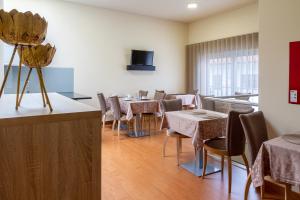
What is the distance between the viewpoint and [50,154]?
2.46ft

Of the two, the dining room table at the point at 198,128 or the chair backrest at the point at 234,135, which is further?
the dining room table at the point at 198,128

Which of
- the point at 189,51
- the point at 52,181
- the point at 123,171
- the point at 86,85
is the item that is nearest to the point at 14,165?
the point at 52,181

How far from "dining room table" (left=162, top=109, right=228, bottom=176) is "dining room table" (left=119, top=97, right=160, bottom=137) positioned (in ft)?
4.89

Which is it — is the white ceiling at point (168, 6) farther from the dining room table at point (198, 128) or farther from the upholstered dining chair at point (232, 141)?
the upholstered dining chair at point (232, 141)

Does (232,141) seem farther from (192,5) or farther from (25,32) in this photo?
(192,5)

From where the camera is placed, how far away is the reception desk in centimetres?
69

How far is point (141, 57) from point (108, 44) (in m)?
0.98

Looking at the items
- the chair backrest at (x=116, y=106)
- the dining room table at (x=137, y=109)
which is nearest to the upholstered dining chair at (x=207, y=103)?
the dining room table at (x=137, y=109)

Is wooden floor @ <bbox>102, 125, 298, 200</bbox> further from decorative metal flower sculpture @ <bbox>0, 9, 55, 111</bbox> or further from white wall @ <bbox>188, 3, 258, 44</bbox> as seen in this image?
white wall @ <bbox>188, 3, 258, 44</bbox>

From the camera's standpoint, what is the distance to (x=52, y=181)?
2.49ft

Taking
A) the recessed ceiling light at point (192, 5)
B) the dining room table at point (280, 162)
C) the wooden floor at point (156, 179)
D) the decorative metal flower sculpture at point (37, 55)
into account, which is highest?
→ the recessed ceiling light at point (192, 5)

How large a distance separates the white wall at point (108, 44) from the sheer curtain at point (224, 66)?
→ 0.57 metres

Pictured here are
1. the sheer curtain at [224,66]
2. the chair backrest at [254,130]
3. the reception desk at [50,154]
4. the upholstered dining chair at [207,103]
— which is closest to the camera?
the reception desk at [50,154]

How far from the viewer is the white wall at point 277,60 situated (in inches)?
90.7
